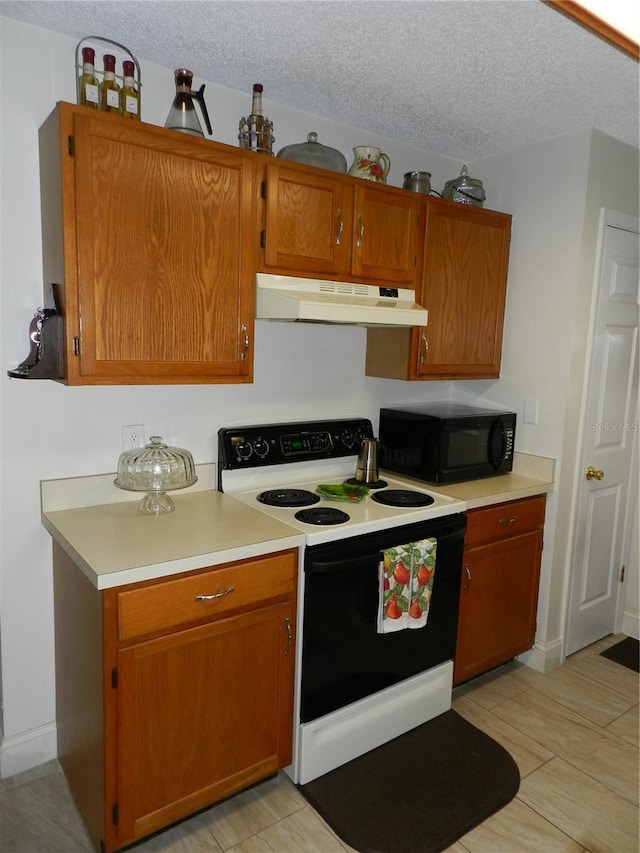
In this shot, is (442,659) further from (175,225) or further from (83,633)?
(175,225)

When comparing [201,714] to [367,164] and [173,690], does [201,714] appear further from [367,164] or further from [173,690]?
[367,164]

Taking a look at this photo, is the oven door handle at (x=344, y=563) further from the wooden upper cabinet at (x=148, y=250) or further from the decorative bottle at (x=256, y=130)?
the decorative bottle at (x=256, y=130)

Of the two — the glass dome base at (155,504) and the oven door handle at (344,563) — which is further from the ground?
the glass dome base at (155,504)

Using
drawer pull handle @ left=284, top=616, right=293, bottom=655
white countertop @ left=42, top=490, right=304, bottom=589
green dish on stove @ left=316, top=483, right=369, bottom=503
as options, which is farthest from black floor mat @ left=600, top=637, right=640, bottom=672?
white countertop @ left=42, top=490, right=304, bottom=589

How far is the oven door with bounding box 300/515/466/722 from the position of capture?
1883mm

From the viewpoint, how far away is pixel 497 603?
253 cm

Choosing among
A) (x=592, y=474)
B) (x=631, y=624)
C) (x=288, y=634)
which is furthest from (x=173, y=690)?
(x=631, y=624)

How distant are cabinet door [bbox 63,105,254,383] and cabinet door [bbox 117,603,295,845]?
2.78 ft

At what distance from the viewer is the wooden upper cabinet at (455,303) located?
2.50 m

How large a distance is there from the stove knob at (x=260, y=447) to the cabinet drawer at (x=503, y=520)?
0.88 meters

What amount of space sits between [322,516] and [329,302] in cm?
77

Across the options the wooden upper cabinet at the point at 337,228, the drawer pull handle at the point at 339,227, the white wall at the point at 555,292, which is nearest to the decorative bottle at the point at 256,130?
the wooden upper cabinet at the point at 337,228

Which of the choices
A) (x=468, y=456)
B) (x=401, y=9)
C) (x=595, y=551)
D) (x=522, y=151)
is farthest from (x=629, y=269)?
(x=401, y=9)

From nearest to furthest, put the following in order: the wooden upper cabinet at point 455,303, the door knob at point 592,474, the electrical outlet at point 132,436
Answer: the electrical outlet at point 132,436, the wooden upper cabinet at point 455,303, the door knob at point 592,474
